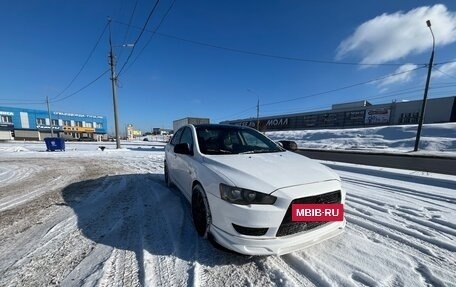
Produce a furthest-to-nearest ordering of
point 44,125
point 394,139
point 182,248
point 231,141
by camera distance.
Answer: point 44,125
point 394,139
point 231,141
point 182,248

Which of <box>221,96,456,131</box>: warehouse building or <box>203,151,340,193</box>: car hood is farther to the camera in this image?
<box>221,96,456,131</box>: warehouse building

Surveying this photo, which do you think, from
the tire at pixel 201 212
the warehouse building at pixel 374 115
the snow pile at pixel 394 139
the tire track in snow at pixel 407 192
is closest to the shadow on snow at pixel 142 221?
the tire at pixel 201 212

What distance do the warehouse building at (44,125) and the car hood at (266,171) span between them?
59996mm

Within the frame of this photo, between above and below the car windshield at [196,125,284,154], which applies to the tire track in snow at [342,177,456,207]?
below

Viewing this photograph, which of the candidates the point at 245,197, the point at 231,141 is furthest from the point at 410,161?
the point at 245,197

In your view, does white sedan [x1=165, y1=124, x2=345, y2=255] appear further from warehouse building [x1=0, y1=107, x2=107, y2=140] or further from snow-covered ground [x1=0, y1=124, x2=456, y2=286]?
warehouse building [x1=0, y1=107, x2=107, y2=140]

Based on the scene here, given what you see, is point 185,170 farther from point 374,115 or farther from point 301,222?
point 374,115

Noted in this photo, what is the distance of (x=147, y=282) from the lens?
7.06 ft

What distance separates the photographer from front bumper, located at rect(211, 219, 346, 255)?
7.31ft

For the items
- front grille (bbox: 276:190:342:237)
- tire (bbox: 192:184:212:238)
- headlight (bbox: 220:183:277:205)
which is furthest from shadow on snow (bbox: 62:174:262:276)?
headlight (bbox: 220:183:277:205)

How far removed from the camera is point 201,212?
2990 millimetres

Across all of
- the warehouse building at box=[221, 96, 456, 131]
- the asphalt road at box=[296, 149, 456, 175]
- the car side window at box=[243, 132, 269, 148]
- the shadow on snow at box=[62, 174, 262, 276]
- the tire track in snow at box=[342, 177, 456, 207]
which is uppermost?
the warehouse building at box=[221, 96, 456, 131]

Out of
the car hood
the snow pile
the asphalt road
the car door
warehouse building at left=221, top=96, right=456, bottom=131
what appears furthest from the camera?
warehouse building at left=221, top=96, right=456, bottom=131

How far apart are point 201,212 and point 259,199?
3.35 feet
